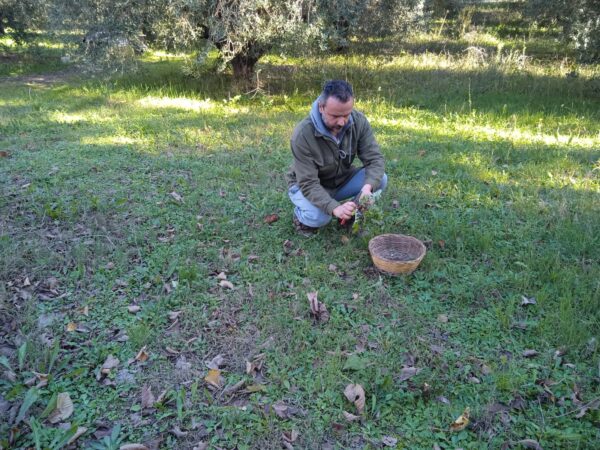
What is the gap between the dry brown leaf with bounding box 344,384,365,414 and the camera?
8.93 feet

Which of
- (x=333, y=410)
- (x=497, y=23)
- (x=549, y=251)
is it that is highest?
(x=497, y=23)

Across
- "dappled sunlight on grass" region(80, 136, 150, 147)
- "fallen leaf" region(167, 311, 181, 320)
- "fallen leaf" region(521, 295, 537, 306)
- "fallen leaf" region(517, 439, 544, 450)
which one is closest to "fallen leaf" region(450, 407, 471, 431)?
"fallen leaf" region(517, 439, 544, 450)

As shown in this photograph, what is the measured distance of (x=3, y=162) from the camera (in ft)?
19.8

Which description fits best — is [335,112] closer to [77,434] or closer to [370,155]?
[370,155]

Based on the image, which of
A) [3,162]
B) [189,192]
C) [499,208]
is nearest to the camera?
[499,208]

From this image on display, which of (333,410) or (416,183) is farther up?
(416,183)

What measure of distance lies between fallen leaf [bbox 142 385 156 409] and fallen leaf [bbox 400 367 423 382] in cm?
153

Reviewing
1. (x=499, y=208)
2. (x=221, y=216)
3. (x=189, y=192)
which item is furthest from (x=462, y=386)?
(x=189, y=192)

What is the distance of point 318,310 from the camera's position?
A: 136 inches

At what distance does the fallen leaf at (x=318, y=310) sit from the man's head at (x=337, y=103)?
1.43 m

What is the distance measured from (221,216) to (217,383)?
223cm

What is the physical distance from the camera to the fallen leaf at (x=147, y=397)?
276 centimetres

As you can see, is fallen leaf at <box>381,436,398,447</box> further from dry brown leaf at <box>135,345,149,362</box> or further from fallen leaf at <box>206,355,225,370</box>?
dry brown leaf at <box>135,345,149,362</box>

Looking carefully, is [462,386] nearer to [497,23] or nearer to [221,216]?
[221,216]
